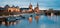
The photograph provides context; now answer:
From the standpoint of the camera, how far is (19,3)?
4434 mm

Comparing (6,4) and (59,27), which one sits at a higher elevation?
(6,4)

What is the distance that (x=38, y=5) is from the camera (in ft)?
15.3

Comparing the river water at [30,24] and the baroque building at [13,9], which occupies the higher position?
the baroque building at [13,9]

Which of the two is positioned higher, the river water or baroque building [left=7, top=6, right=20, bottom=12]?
baroque building [left=7, top=6, right=20, bottom=12]

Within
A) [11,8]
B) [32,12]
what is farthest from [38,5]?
[11,8]

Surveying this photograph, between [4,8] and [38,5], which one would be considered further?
[38,5]

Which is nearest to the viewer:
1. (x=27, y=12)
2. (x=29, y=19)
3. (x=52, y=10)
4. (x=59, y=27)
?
(x=59, y=27)

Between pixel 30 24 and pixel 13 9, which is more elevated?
pixel 13 9

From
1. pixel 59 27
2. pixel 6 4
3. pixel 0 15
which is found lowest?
pixel 59 27

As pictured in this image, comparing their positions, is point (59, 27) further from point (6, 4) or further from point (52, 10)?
point (6, 4)

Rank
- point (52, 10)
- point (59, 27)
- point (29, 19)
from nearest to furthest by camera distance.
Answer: point (59, 27) → point (52, 10) → point (29, 19)

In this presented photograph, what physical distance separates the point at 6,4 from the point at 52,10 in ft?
4.01

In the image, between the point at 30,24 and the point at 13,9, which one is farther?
the point at 30,24

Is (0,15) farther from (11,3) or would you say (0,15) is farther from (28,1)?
(28,1)
